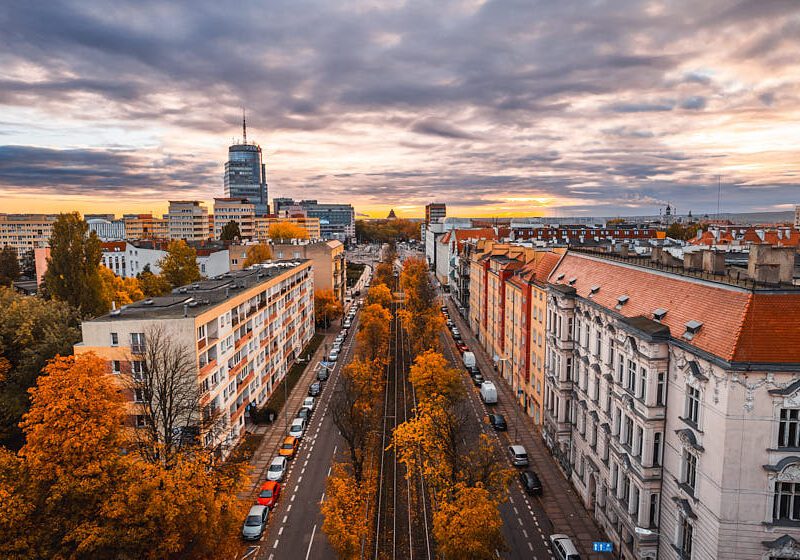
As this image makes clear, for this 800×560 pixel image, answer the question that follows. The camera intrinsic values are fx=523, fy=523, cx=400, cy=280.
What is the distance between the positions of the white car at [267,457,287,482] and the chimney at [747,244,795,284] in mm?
42878

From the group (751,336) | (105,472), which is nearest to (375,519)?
(105,472)

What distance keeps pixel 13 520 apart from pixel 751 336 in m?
40.5

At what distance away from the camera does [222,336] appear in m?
55.6

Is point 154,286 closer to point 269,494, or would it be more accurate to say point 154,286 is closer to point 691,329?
point 269,494

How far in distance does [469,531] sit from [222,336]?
1344 inches

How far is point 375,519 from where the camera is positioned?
44281mm

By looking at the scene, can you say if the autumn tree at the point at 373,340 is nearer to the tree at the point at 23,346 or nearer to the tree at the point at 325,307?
the tree at the point at 325,307

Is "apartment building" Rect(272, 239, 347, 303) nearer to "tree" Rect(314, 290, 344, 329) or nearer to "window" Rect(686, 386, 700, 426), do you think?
"tree" Rect(314, 290, 344, 329)

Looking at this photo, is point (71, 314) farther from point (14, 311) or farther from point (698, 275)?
point (698, 275)

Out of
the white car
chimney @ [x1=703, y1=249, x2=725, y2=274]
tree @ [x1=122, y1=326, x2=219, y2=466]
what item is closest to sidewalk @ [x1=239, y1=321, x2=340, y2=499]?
the white car

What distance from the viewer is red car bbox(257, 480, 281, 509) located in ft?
151

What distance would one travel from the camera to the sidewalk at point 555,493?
139ft

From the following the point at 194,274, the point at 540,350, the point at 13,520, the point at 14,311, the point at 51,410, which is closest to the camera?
the point at 13,520

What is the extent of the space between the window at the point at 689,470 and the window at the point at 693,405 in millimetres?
2186
